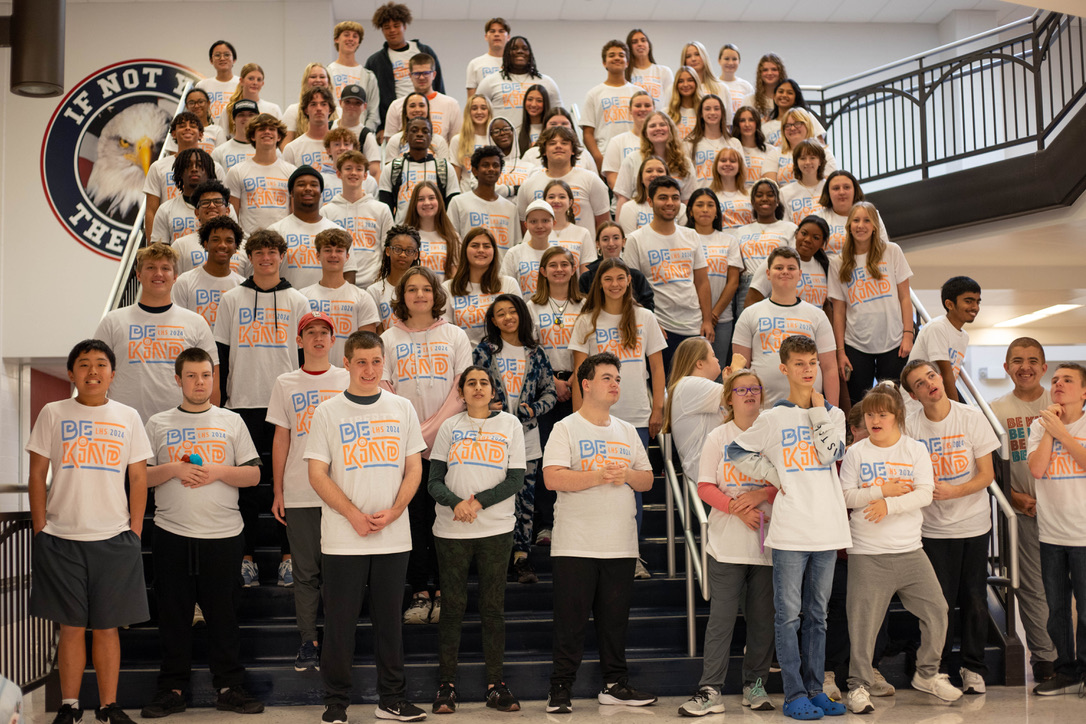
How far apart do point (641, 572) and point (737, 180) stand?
3.50 meters

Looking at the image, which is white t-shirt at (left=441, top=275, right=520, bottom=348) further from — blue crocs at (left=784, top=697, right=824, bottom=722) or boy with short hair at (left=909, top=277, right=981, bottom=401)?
blue crocs at (left=784, top=697, right=824, bottom=722)

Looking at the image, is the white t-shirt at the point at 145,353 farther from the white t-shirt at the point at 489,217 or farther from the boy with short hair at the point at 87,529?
the white t-shirt at the point at 489,217

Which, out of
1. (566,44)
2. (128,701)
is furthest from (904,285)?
(566,44)

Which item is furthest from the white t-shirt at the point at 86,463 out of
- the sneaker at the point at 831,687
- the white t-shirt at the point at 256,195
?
the sneaker at the point at 831,687

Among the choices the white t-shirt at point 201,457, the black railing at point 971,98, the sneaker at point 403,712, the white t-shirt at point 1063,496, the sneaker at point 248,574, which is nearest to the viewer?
the sneaker at point 403,712

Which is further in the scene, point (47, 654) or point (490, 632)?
point (47, 654)

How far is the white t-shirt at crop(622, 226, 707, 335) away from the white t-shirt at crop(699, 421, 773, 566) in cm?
165

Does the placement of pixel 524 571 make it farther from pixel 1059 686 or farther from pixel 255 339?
pixel 1059 686

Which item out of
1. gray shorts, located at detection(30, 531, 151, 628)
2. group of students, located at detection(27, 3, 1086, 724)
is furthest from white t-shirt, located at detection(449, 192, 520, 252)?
gray shorts, located at detection(30, 531, 151, 628)

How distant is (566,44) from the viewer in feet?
47.0

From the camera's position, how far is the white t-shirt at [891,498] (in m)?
4.96

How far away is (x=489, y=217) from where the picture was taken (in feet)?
24.2

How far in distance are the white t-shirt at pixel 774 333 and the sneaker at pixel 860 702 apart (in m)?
1.84

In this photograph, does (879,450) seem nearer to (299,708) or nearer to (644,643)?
(644,643)
